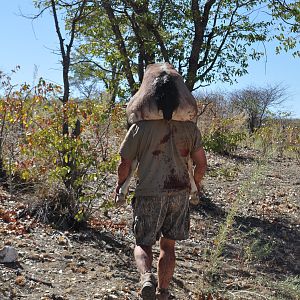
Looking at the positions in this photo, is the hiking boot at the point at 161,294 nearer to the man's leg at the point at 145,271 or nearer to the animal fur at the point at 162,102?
the man's leg at the point at 145,271

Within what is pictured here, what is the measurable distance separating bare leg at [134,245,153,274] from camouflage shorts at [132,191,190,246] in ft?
0.14

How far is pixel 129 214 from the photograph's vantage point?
6.86 meters

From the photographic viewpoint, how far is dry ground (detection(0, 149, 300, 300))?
169 inches

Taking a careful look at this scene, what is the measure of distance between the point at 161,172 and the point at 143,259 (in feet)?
2.10

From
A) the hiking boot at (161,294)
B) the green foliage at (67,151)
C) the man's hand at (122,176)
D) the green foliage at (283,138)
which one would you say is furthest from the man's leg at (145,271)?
the green foliage at (283,138)

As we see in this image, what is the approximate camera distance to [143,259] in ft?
12.0

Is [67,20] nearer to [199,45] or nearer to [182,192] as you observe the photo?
[199,45]

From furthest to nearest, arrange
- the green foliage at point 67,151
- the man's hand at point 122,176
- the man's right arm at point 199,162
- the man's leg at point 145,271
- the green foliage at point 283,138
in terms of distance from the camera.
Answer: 1. the green foliage at point 283,138
2. the green foliage at point 67,151
3. the man's right arm at point 199,162
4. the man's hand at point 122,176
5. the man's leg at point 145,271

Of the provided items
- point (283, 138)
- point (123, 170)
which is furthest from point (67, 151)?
point (283, 138)

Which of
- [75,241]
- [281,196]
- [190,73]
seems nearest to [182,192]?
[75,241]

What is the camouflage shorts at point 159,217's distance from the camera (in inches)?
150

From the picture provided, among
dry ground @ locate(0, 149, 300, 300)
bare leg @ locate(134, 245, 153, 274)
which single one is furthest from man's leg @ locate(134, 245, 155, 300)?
dry ground @ locate(0, 149, 300, 300)

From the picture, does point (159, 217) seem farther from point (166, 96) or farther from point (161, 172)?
point (166, 96)

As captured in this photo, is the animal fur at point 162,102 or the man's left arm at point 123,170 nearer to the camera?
the animal fur at point 162,102
